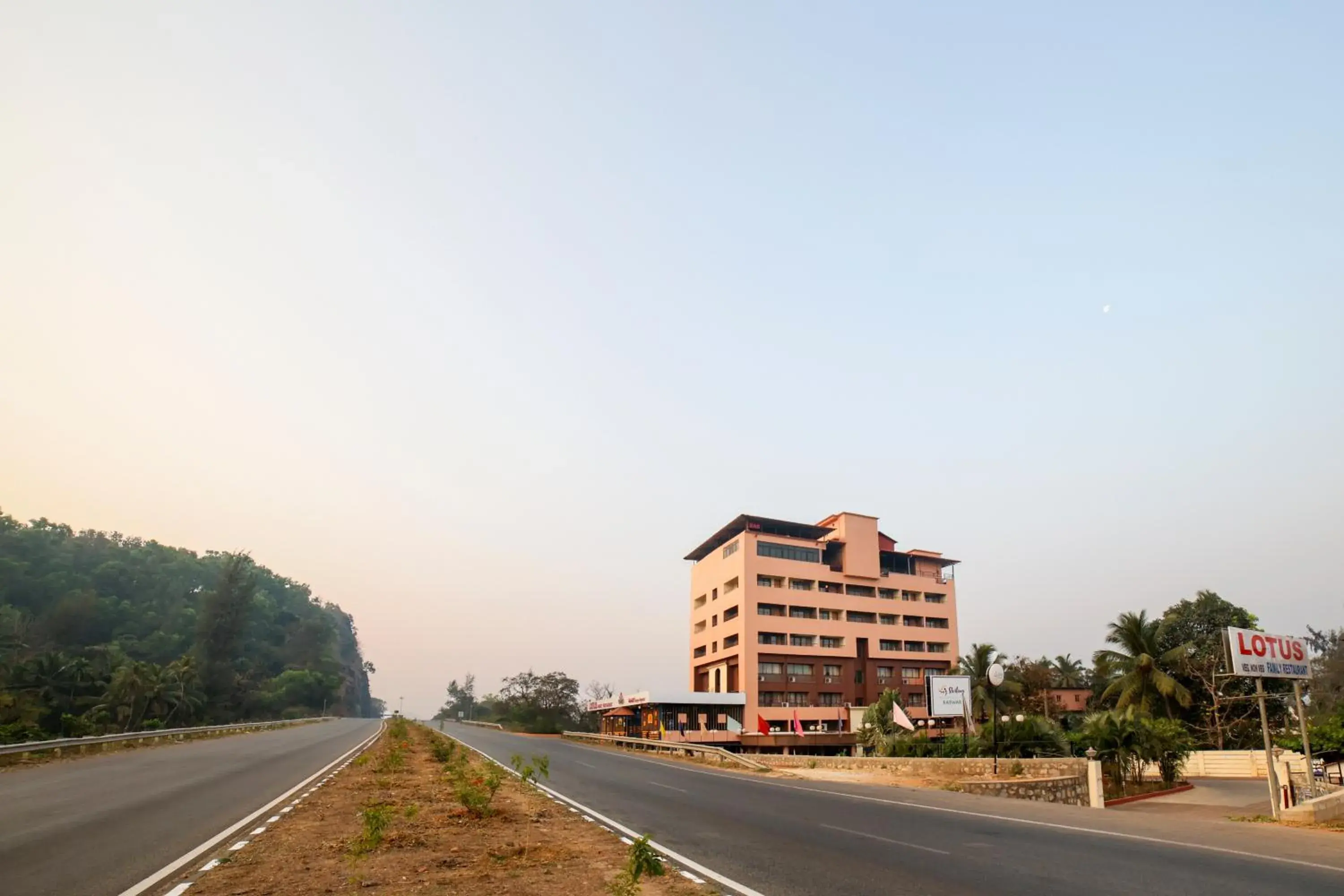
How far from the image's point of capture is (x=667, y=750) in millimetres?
55031

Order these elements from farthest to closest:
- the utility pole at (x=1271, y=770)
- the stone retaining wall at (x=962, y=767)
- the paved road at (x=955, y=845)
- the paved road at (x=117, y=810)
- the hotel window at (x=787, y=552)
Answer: the hotel window at (x=787, y=552)
the stone retaining wall at (x=962, y=767)
the utility pole at (x=1271, y=770)
the paved road at (x=955, y=845)
the paved road at (x=117, y=810)

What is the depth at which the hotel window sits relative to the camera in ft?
273

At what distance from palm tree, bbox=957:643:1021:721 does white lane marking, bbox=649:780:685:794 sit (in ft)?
154

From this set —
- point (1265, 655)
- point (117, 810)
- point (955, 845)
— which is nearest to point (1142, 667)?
point (1265, 655)

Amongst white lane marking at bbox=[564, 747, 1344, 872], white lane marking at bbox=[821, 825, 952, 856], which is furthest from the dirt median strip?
white lane marking at bbox=[564, 747, 1344, 872]

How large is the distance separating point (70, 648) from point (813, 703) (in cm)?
10402

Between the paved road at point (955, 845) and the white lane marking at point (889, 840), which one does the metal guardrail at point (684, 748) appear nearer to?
the paved road at point (955, 845)

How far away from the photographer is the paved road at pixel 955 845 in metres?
10.3

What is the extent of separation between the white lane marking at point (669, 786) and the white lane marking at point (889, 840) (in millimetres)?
9430

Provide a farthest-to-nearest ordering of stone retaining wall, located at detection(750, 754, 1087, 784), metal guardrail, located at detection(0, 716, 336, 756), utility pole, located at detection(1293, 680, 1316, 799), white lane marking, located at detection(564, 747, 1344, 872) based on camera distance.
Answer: stone retaining wall, located at detection(750, 754, 1087, 784) < metal guardrail, located at detection(0, 716, 336, 756) < utility pole, located at detection(1293, 680, 1316, 799) < white lane marking, located at detection(564, 747, 1344, 872)

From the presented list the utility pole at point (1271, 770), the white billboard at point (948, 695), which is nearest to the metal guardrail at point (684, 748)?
the white billboard at point (948, 695)

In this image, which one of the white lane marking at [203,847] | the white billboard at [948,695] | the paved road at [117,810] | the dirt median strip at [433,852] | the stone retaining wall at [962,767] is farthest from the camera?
the white billboard at [948,695]

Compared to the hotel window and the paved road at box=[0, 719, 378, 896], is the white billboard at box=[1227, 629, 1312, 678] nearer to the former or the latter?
the paved road at box=[0, 719, 378, 896]

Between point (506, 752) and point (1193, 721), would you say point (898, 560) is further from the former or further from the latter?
point (506, 752)
